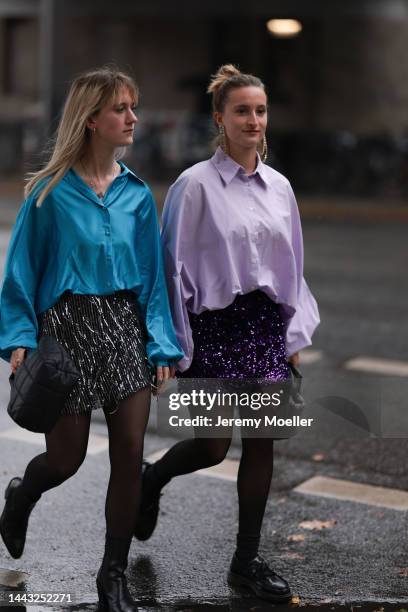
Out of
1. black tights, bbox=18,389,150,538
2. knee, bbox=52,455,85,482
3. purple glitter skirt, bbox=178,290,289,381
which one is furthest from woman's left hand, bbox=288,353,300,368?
knee, bbox=52,455,85,482

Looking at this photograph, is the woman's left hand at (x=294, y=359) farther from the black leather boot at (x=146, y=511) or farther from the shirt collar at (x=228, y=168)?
the black leather boot at (x=146, y=511)

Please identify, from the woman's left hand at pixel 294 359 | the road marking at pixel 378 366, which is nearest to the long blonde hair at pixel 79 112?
the woman's left hand at pixel 294 359

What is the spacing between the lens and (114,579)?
11.9 feet

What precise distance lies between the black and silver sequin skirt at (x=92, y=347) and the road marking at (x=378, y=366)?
4438 mm

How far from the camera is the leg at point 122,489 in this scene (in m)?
3.64

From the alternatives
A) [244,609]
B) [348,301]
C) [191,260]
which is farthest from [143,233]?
[348,301]

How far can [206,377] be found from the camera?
3.91 meters

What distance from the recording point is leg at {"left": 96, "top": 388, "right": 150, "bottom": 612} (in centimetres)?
364

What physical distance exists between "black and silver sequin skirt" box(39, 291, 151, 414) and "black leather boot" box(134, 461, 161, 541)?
0.83 m

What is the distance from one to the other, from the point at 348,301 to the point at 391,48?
16774 millimetres

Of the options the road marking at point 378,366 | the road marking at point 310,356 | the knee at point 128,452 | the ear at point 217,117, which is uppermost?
the ear at point 217,117

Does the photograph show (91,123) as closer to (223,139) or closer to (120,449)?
(223,139)

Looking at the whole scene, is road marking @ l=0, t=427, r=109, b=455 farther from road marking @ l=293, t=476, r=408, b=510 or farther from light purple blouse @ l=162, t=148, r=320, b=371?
light purple blouse @ l=162, t=148, r=320, b=371

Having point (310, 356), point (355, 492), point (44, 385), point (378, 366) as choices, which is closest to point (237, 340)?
point (44, 385)
